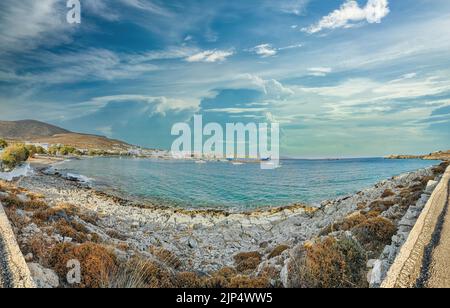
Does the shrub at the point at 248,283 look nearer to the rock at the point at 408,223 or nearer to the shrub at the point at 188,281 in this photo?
the shrub at the point at 188,281

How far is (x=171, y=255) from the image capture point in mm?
10445

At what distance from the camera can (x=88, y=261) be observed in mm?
6523

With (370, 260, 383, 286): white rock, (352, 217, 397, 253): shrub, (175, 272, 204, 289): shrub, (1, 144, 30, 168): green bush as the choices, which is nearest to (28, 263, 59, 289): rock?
(175, 272, 204, 289): shrub

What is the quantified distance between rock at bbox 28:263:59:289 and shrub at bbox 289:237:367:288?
520cm

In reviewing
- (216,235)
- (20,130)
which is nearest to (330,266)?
(216,235)

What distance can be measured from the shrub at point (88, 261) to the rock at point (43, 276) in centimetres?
25

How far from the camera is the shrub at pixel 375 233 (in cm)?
888

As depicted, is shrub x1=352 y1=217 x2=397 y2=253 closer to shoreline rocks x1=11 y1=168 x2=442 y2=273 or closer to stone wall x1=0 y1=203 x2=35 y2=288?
shoreline rocks x1=11 y1=168 x2=442 y2=273

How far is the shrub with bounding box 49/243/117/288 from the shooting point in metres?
6.12
